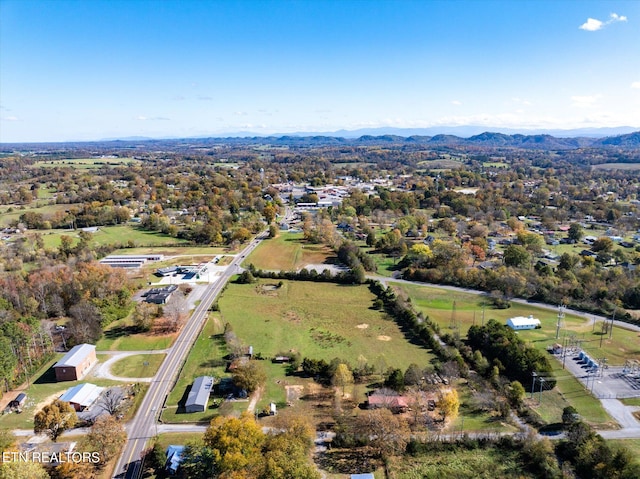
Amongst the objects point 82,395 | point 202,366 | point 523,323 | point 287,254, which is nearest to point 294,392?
point 202,366

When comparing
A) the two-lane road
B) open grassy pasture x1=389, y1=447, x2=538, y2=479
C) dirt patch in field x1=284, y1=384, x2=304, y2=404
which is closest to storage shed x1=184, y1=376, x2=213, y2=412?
the two-lane road

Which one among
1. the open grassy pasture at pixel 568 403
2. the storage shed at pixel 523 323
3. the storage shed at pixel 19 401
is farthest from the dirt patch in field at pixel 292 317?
the storage shed at pixel 19 401

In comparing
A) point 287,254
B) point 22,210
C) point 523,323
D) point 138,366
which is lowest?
point 138,366

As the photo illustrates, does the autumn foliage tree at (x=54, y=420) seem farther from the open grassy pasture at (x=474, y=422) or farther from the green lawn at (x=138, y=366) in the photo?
the open grassy pasture at (x=474, y=422)

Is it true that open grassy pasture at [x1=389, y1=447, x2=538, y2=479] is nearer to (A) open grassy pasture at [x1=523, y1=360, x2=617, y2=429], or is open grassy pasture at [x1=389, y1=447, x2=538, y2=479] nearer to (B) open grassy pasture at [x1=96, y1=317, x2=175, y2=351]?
(A) open grassy pasture at [x1=523, y1=360, x2=617, y2=429]

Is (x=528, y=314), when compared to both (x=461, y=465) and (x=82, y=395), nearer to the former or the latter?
(x=461, y=465)

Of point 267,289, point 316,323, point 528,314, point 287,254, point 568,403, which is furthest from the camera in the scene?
point 287,254

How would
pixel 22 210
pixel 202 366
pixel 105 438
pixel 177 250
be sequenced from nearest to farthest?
pixel 105 438 < pixel 202 366 < pixel 177 250 < pixel 22 210
